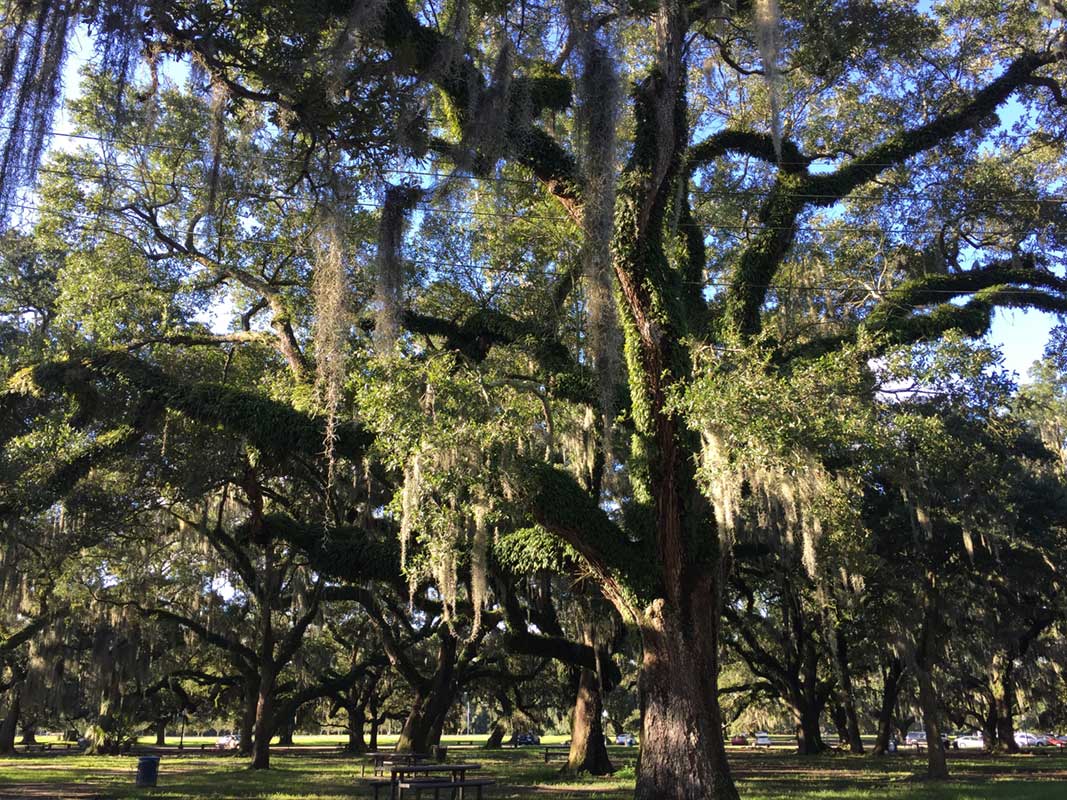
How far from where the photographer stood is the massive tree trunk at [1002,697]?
2455 centimetres

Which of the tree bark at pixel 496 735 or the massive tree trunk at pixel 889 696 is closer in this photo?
the massive tree trunk at pixel 889 696

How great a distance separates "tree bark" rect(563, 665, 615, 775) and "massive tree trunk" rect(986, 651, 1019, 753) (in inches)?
616

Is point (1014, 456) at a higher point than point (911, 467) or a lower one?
higher

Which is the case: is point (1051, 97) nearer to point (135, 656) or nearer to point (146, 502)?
point (146, 502)

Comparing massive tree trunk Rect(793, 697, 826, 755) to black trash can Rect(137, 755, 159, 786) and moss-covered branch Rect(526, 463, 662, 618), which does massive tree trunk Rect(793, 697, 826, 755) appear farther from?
black trash can Rect(137, 755, 159, 786)

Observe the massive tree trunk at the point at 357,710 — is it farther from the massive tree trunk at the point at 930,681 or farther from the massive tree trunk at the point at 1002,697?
the massive tree trunk at the point at 1002,697

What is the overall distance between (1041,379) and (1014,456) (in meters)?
19.0

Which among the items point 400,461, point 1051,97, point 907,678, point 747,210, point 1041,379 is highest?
point 1041,379

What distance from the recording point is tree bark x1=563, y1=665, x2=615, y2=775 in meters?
15.3

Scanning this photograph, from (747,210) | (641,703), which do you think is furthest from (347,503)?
(747,210)

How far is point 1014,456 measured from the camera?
15648 mm

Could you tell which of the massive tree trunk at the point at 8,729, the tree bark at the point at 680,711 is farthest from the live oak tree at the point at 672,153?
the massive tree trunk at the point at 8,729

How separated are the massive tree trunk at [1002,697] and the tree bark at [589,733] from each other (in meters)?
15.7

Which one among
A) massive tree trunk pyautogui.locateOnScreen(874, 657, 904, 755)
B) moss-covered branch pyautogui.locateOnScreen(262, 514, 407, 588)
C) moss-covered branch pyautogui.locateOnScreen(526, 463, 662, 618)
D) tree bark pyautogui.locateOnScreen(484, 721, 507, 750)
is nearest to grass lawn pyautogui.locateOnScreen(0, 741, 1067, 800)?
moss-covered branch pyautogui.locateOnScreen(262, 514, 407, 588)
